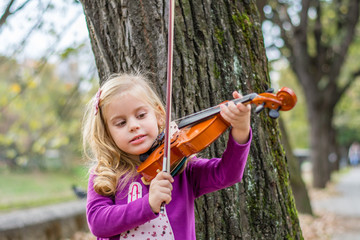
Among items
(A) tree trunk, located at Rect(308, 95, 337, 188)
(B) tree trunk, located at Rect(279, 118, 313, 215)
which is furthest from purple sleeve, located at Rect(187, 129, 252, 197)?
(A) tree trunk, located at Rect(308, 95, 337, 188)

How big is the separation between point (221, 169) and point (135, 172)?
1.34ft

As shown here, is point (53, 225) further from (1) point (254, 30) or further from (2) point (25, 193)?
(2) point (25, 193)

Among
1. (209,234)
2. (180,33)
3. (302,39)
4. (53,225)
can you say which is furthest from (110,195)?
(302,39)

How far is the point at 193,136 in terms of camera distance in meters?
1.68

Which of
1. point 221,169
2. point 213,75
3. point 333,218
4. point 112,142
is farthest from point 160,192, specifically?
point 333,218

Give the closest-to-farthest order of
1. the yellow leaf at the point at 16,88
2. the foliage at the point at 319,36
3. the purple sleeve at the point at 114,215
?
the purple sleeve at the point at 114,215, the yellow leaf at the point at 16,88, the foliage at the point at 319,36

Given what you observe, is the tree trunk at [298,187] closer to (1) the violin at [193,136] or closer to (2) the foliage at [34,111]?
(2) the foliage at [34,111]

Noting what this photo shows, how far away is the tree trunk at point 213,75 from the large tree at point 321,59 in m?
9.60

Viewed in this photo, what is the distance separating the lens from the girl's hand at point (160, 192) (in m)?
1.57

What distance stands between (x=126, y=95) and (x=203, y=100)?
65cm

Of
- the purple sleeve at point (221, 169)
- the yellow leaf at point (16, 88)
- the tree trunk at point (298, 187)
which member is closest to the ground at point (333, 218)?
the tree trunk at point (298, 187)

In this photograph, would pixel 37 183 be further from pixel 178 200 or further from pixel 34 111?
pixel 178 200

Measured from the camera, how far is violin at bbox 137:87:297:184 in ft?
5.11

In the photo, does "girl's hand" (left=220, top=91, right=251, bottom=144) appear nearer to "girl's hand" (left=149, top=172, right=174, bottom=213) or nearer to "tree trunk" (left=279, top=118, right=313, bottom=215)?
"girl's hand" (left=149, top=172, right=174, bottom=213)
